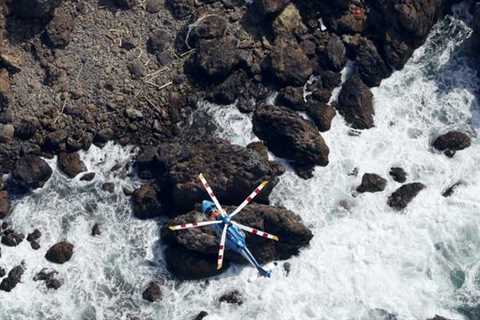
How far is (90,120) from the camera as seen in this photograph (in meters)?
51.7

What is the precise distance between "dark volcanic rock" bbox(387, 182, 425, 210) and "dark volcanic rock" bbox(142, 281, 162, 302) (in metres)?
17.7

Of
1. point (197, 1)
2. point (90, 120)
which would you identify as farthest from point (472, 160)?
point (90, 120)

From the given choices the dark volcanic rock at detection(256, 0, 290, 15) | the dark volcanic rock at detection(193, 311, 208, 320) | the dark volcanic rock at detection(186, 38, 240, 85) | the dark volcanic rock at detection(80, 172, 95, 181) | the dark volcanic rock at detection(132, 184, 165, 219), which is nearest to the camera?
the dark volcanic rock at detection(193, 311, 208, 320)

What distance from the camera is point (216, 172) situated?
48594mm

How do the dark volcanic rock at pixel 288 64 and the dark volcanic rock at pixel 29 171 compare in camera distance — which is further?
the dark volcanic rock at pixel 288 64

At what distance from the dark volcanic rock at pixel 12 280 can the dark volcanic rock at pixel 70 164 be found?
7.68m

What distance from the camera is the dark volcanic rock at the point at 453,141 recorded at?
5234 centimetres

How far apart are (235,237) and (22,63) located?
2075cm

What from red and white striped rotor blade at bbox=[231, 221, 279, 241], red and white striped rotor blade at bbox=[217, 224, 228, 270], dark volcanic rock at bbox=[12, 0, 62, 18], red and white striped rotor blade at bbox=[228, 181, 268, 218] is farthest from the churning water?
dark volcanic rock at bbox=[12, 0, 62, 18]

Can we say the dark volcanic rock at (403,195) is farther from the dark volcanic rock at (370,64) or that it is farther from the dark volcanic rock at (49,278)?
the dark volcanic rock at (49,278)

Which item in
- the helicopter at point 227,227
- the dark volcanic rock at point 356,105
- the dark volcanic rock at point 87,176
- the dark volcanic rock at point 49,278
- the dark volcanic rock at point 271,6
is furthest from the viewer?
the dark volcanic rock at point 356,105

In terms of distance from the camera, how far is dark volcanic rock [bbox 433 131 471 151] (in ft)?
172

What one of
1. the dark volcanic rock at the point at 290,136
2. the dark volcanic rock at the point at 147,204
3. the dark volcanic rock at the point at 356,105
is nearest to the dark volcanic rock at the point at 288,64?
the dark volcanic rock at the point at 290,136

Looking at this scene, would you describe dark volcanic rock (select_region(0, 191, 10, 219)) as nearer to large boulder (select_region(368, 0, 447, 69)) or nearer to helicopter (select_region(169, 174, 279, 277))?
helicopter (select_region(169, 174, 279, 277))
